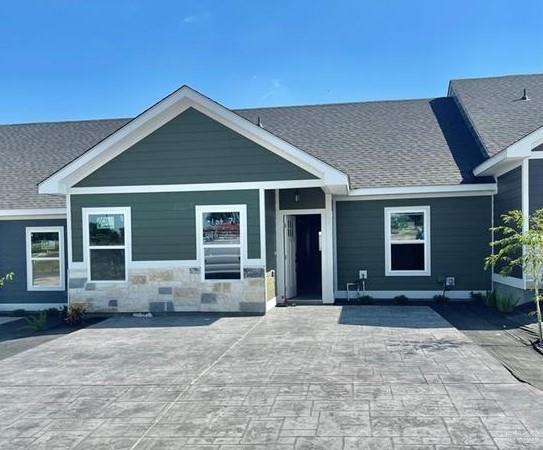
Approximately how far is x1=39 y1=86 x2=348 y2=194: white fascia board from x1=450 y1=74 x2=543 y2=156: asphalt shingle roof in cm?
460

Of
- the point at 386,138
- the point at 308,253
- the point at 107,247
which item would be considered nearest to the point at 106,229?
the point at 107,247

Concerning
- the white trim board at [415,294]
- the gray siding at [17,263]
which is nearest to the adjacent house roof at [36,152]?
the gray siding at [17,263]

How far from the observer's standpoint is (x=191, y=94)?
11.2m

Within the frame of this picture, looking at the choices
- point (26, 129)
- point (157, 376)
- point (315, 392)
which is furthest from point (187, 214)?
point (26, 129)

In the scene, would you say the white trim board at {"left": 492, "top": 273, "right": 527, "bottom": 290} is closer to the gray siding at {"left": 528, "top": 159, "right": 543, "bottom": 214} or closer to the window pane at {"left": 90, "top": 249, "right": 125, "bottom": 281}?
the gray siding at {"left": 528, "top": 159, "right": 543, "bottom": 214}

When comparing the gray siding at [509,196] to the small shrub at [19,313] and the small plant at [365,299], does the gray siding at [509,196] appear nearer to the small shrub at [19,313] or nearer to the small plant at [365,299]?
the small plant at [365,299]

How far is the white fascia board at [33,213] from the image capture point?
1298cm

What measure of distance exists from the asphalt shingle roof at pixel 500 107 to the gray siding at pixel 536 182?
2.03 metres

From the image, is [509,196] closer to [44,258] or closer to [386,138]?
[386,138]

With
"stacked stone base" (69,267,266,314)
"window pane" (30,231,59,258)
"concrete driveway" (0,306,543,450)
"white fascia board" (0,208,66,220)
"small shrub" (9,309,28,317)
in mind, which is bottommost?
"small shrub" (9,309,28,317)

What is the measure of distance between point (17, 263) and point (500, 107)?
13670 millimetres

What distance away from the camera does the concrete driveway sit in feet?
15.0

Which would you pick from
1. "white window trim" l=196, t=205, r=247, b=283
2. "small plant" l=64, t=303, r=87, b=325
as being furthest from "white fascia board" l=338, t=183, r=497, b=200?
"small plant" l=64, t=303, r=87, b=325

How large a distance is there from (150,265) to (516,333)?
7427mm
